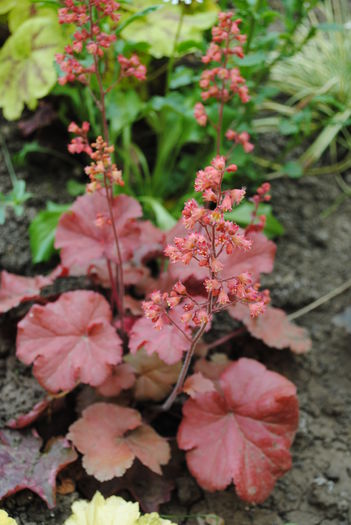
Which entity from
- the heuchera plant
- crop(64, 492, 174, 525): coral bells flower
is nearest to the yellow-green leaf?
the heuchera plant

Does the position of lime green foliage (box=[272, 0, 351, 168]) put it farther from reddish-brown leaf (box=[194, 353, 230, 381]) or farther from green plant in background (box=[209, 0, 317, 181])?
reddish-brown leaf (box=[194, 353, 230, 381])

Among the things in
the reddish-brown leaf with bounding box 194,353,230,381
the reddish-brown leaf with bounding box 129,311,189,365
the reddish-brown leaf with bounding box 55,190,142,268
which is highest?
the reddish-brown leaf with bounding box 55,190,142,268

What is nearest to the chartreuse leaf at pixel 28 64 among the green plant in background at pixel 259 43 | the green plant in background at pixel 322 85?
the green plant in background at pixel 259 43

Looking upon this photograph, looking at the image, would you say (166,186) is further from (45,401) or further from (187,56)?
(45,401)

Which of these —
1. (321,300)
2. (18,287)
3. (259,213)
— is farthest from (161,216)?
(321,300)

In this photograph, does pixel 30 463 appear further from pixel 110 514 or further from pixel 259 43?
pixel 259 43

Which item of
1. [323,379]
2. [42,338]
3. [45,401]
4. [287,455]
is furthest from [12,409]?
[323,379]

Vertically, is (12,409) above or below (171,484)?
above
